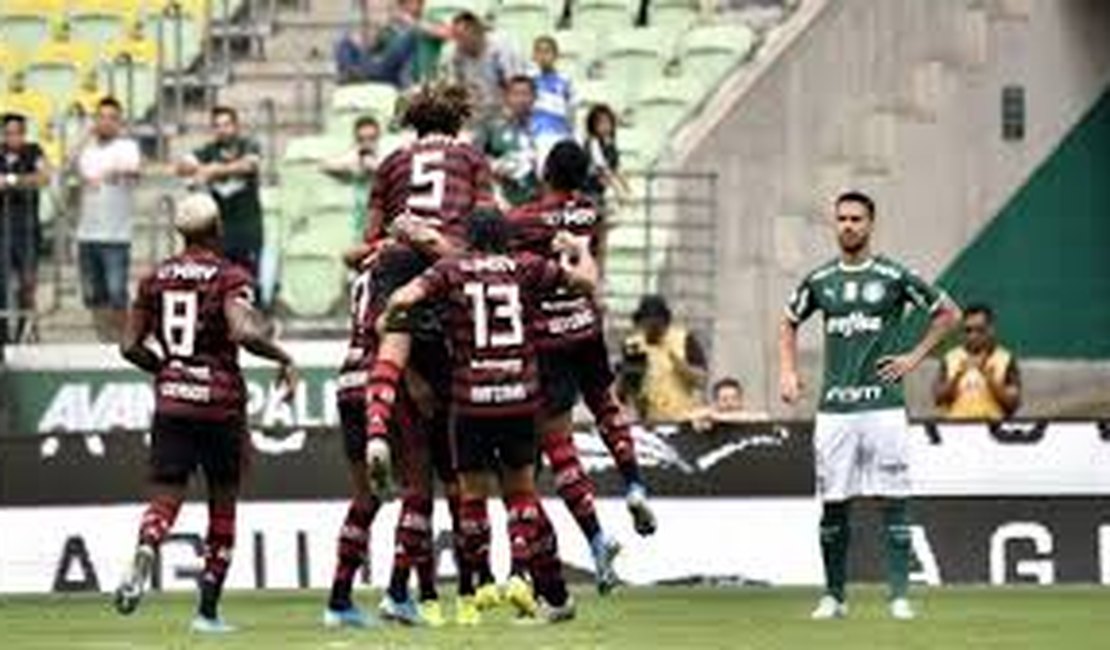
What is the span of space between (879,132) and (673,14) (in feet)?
7.10

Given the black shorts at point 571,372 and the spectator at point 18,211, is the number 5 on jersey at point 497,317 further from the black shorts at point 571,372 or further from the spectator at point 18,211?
the spectator at point 18,211

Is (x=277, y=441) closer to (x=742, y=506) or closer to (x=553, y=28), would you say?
(x=742, y=506)

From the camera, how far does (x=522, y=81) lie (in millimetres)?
31125

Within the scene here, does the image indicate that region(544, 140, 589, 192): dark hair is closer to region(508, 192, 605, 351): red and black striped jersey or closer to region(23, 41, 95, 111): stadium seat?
region(508, 192, 605, 351): red and black striped jersey

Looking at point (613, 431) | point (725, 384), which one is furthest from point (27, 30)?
point (613, 431)

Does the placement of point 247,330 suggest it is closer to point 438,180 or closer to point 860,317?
point 438,180

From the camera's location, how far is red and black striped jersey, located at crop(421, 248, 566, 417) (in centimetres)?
2209

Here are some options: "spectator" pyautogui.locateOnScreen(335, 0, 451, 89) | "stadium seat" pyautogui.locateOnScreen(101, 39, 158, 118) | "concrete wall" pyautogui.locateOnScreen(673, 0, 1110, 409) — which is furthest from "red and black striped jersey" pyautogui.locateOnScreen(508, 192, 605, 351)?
"stadium seat" pyautogui.locateOnScreen(101, 39, 158, 118)

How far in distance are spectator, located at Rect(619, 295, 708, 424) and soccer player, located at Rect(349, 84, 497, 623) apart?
7511 mm

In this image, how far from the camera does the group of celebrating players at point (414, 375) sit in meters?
22.2

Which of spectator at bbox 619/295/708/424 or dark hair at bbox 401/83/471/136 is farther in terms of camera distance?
spectator at bbox 619/295/708/424

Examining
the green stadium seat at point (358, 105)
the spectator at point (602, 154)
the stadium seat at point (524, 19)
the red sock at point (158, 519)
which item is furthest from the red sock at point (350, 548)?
the stadium seat at point (524, 19)

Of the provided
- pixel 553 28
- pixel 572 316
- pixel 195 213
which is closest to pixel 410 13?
pixel 553 28

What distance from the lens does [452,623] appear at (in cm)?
2320
